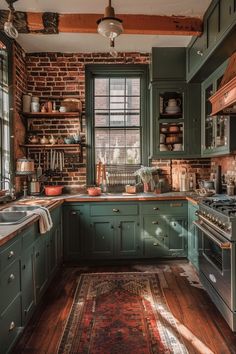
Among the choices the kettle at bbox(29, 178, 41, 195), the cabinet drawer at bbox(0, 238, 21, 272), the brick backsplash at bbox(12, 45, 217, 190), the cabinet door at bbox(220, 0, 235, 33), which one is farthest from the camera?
the brick backsplash at bbox(12, 45, 217, 190)

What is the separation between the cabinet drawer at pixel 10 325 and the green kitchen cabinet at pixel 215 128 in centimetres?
247

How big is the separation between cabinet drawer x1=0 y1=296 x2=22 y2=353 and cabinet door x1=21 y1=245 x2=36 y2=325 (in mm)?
108

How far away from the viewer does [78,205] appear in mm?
3531

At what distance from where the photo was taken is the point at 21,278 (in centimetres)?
204

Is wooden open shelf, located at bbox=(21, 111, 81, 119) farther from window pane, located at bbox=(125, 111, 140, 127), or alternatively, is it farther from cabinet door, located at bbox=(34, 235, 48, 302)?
cabinet door, located at bbox=(34, 235, 48, 302)

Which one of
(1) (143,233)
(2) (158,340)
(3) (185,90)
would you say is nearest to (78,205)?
(1) (143,233)

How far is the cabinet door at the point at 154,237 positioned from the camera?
11.6ft

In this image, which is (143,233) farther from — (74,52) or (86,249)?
(74,52)

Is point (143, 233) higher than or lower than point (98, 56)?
lower

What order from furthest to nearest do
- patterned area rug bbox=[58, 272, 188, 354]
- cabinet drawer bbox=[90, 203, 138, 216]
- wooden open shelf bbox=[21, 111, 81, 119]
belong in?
wooden open shelf bbox=[21, 111, 81, 119] < cabinet drawer bbox=[90, 203, 138, 216] < patterned area rug bbox=[58, 272, 188, 354]

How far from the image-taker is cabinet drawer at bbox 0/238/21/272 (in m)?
1.69

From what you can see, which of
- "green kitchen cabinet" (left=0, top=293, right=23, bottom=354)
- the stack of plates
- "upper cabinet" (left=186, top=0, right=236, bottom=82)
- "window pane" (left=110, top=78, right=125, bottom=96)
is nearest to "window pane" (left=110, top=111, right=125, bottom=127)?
"window pane" (left=110, top=78, right=125, bottom=96)

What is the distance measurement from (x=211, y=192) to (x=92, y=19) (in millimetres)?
2419

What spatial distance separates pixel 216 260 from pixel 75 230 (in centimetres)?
181
